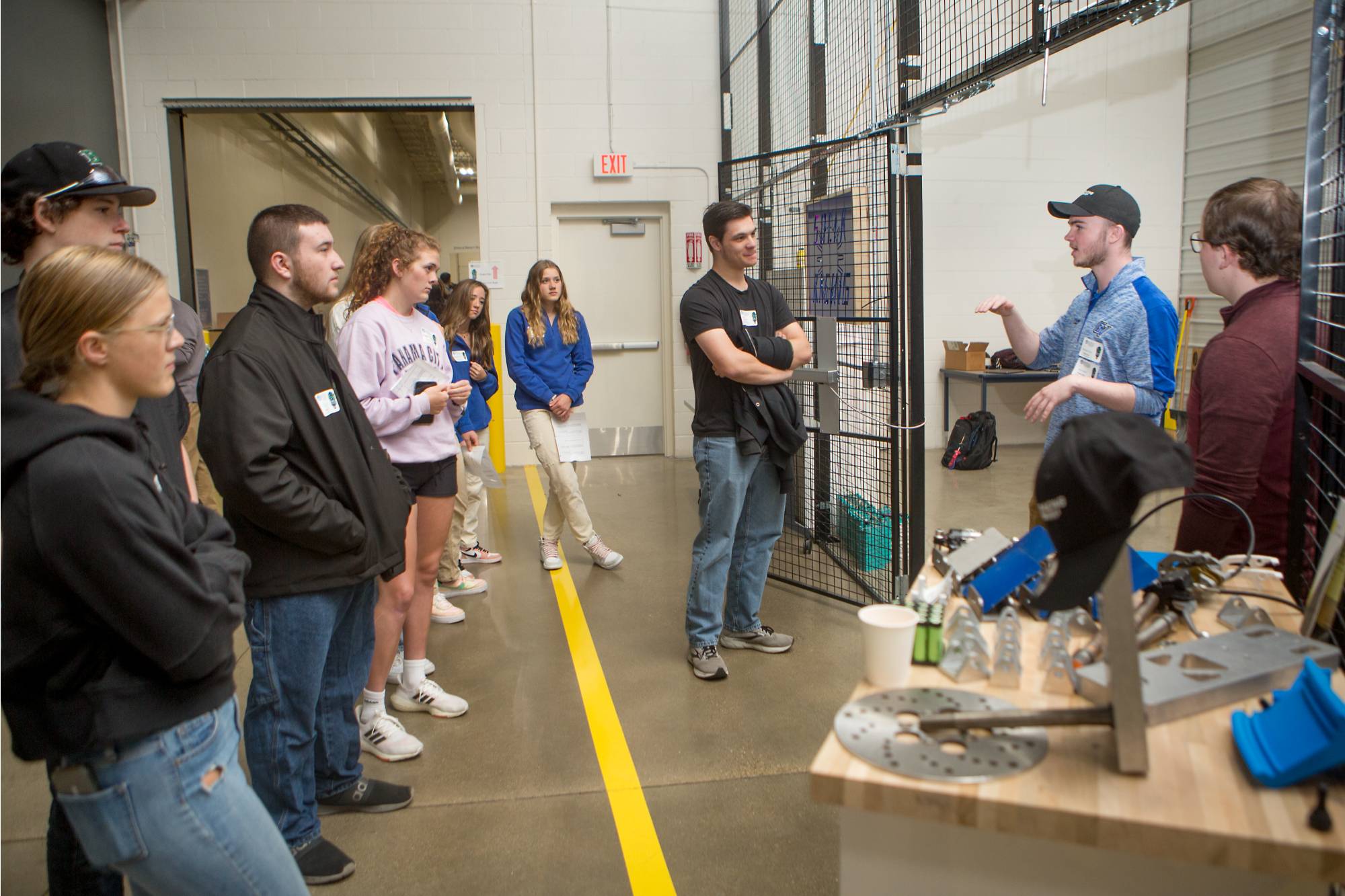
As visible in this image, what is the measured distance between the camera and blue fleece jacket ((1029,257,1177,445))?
2523 millimetres

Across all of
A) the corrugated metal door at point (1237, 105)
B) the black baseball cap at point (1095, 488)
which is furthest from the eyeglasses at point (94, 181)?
the corrugated metal door at point (1237, 105)

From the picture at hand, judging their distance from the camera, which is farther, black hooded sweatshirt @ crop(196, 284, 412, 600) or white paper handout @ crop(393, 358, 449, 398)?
white paper handout @ crop(393, 358, 449, 398)

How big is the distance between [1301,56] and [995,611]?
7.98 meters

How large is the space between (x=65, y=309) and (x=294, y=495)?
0.73 metres

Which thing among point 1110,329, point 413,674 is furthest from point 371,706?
point 1110,329

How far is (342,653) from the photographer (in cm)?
238

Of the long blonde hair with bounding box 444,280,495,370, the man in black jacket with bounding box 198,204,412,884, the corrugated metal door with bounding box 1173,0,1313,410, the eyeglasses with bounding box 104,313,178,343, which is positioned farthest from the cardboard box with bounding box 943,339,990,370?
the eyeglasses with bounding box 104,313,178,343

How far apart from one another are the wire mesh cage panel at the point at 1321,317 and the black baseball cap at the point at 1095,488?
2.18 ft

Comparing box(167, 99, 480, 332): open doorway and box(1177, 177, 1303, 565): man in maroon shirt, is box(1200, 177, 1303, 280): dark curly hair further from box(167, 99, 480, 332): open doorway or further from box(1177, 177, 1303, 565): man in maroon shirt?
box(167, 99, 480, 332): open doorway

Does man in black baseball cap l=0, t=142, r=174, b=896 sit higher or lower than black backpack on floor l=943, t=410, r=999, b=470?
higher

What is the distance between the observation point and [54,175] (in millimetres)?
1960

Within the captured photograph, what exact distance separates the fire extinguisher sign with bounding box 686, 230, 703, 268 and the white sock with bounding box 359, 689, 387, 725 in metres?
5.74

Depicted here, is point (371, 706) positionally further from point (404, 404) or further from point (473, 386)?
point (473, 386)

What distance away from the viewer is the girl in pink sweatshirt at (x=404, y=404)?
9.05ft
